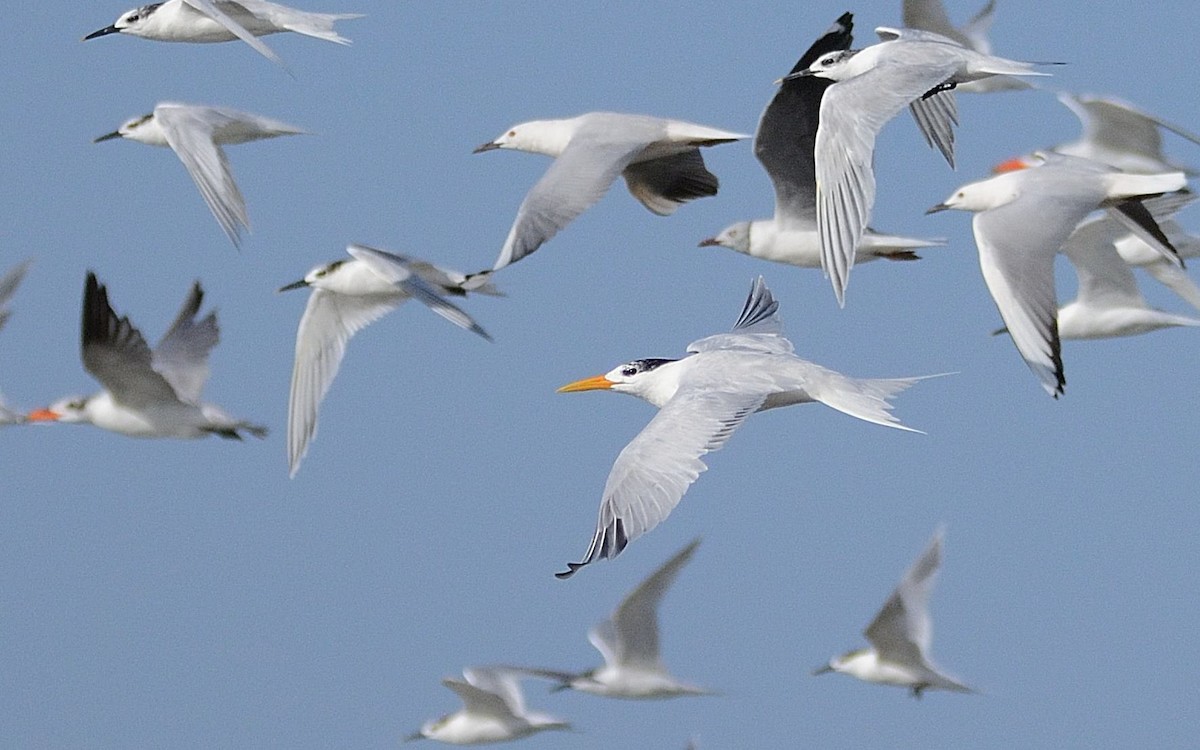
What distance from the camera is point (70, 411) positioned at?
12.0m

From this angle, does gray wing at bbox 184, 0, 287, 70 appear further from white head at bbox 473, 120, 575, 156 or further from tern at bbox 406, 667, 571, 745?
tern at bbox 406, 667, 571, 745

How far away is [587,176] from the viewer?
993 cm

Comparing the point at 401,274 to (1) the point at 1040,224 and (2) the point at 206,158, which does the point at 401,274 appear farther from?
(1) the point at 1040,224

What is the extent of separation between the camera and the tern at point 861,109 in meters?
8.89

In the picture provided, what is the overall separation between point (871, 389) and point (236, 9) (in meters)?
4.12

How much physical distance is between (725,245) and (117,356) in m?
3.15

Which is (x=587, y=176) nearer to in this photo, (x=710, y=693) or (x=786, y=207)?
(x=786, y=207)

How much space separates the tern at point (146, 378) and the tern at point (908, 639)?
3932 millimetres

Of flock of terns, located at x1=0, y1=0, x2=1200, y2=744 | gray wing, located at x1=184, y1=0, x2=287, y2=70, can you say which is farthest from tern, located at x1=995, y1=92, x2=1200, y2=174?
gray wing, located at x1=184, y1=0, x2=287, y2=70

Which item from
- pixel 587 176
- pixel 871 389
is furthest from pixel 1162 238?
pixel 587 176

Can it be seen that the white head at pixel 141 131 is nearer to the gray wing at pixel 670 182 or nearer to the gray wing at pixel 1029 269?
the gray wing at pixel 670 182

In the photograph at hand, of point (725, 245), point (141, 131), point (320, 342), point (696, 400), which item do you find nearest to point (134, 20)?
point (141, 131)

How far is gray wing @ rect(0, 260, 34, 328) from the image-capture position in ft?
43.9

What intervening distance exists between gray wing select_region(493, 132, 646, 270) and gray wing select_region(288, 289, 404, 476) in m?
2.26
